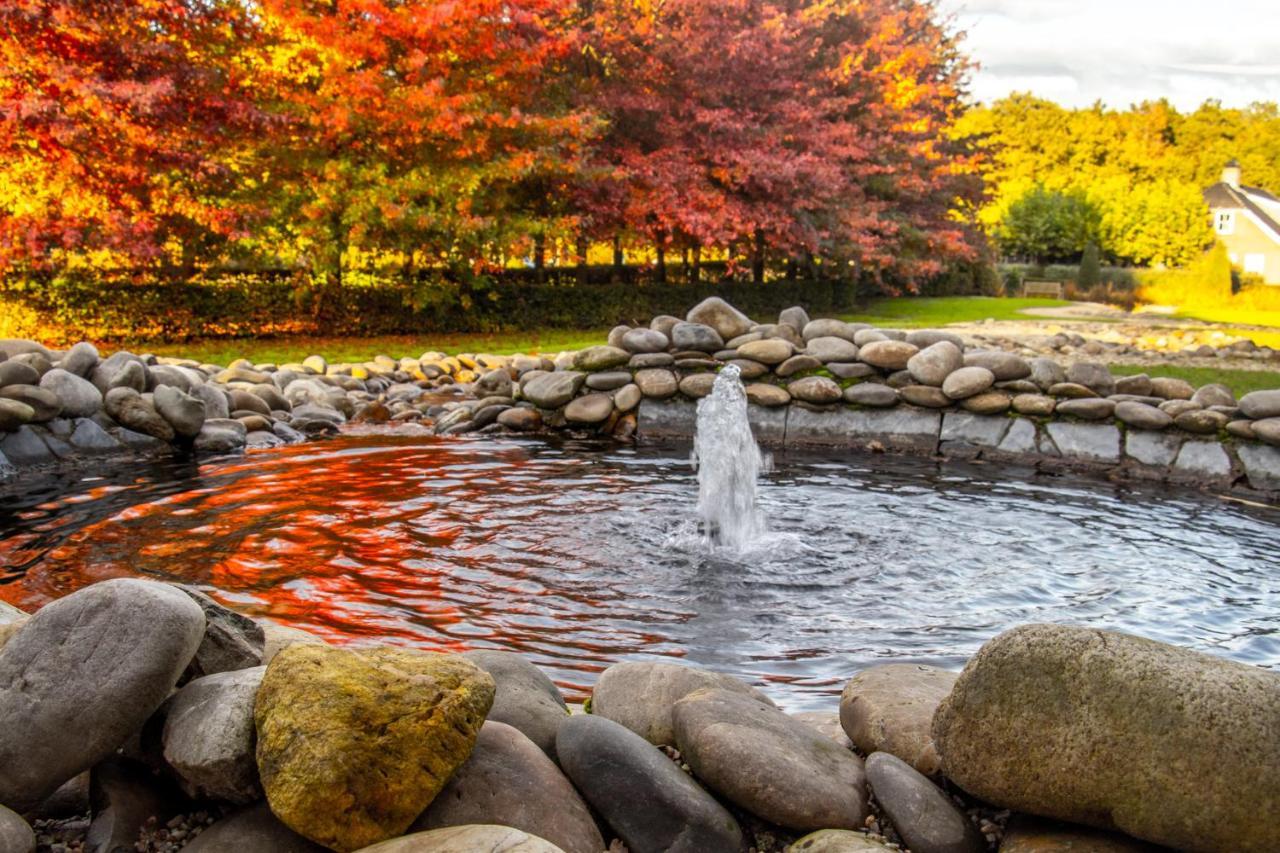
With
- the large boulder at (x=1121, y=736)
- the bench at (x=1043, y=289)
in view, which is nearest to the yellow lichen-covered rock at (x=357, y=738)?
the large boulder at (x=1121, y=736)

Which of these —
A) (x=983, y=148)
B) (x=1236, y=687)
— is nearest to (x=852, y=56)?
(x=983, y=148)

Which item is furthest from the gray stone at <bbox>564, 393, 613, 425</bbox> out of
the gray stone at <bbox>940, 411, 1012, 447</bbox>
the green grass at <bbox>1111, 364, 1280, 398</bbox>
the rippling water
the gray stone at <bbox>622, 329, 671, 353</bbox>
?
the green grass at <bbox>1111, 364, 1280, 398</bbox>

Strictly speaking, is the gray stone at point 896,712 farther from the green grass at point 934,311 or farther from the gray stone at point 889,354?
the green grass at point 934,311

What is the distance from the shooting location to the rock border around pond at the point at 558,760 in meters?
2.63

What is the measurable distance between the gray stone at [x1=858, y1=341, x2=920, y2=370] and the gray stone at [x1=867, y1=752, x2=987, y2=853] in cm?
715

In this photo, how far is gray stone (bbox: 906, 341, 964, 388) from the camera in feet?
31.7

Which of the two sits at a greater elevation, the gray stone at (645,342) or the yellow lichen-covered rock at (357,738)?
the gray stone at (645,342)

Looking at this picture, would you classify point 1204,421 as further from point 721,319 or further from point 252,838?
point 252,838

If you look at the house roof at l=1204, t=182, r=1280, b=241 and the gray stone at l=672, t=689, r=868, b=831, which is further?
the house roof at l=1204, t=182, r=1280, b=241

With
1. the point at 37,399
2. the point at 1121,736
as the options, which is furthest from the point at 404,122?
the point at 1121,736

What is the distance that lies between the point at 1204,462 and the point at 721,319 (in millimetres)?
4535

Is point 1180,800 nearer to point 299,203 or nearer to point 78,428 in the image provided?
point 78,428

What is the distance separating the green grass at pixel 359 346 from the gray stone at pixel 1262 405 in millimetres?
9389

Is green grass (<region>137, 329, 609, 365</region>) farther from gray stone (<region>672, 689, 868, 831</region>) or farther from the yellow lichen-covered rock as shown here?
gray stone (<region>672, 689, 868, 831</region>)
